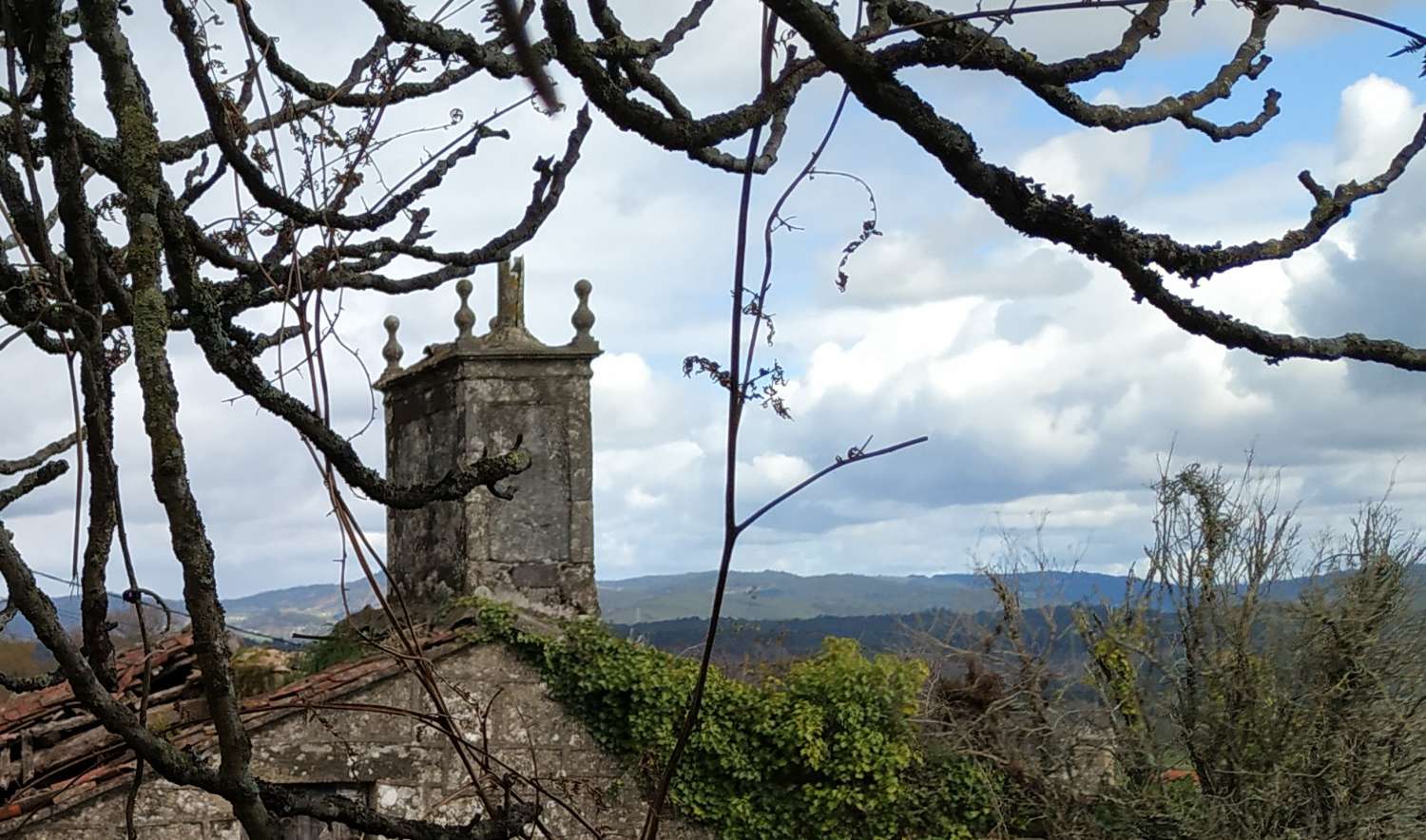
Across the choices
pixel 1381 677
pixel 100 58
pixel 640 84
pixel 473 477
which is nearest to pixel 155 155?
pixel 100 58

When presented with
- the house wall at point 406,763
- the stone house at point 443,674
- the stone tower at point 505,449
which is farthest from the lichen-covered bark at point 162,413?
the stone tower at point 505,449

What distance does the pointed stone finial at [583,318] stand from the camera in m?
12.2

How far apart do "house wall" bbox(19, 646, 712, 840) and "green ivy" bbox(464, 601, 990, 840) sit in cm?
18

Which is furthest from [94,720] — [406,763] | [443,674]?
[443,674]

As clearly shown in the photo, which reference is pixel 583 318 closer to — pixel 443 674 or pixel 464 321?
pixel 464 321

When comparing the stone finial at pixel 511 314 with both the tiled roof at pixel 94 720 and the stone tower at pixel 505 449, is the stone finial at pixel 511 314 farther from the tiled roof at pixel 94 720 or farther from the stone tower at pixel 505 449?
the tiled roof at pixel 94 720

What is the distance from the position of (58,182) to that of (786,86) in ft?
2.78

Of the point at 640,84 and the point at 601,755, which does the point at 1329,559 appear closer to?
the point at 601,755

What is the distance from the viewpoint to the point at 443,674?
10078 millimetres

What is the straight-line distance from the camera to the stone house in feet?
31.6

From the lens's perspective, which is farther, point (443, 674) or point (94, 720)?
point (443, 674)

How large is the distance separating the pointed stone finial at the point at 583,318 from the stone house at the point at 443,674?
0.01 m

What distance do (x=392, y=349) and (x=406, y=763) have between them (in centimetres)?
470

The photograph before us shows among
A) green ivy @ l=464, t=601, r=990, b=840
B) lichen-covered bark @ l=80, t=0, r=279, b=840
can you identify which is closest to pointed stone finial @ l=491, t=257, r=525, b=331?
green ivy @ l=464, t=601, r=990, b=840
